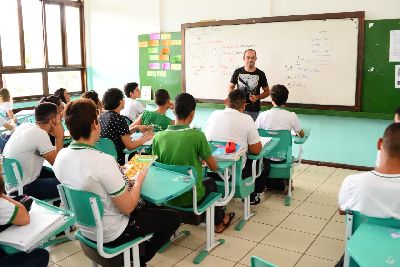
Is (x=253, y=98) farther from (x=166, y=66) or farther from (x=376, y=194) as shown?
(x=376, y=194)

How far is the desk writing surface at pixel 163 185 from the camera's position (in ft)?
7.54

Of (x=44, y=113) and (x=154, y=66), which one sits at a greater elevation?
(x=154, y=66)

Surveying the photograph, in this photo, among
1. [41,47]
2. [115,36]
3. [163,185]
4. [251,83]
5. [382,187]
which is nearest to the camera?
[382,187]

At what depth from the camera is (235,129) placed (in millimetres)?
3506

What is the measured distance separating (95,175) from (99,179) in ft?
0.10

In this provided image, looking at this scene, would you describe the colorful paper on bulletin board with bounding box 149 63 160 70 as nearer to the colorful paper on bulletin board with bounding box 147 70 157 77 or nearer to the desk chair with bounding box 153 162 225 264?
the colorful paper on bulletin board with bounding box 147 70 157 77

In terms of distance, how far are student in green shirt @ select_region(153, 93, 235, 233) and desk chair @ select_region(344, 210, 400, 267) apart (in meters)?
1.21

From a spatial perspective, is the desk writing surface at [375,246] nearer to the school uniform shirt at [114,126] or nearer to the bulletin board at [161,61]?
the school uniform shirt at [114,126]

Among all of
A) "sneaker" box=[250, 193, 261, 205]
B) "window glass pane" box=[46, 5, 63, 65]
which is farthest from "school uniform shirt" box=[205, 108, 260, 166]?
"window glass pane" box=[46, 5, 63, 65]

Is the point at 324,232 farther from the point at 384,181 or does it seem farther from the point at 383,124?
the point at 383,124

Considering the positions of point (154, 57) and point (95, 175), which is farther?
point (154, 57)

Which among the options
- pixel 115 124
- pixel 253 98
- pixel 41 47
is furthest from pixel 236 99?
pixel 41 47

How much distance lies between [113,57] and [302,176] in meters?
4.38

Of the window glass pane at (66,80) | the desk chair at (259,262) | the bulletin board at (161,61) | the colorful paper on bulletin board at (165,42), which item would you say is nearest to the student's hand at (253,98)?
the bulletin board at (161,61)
